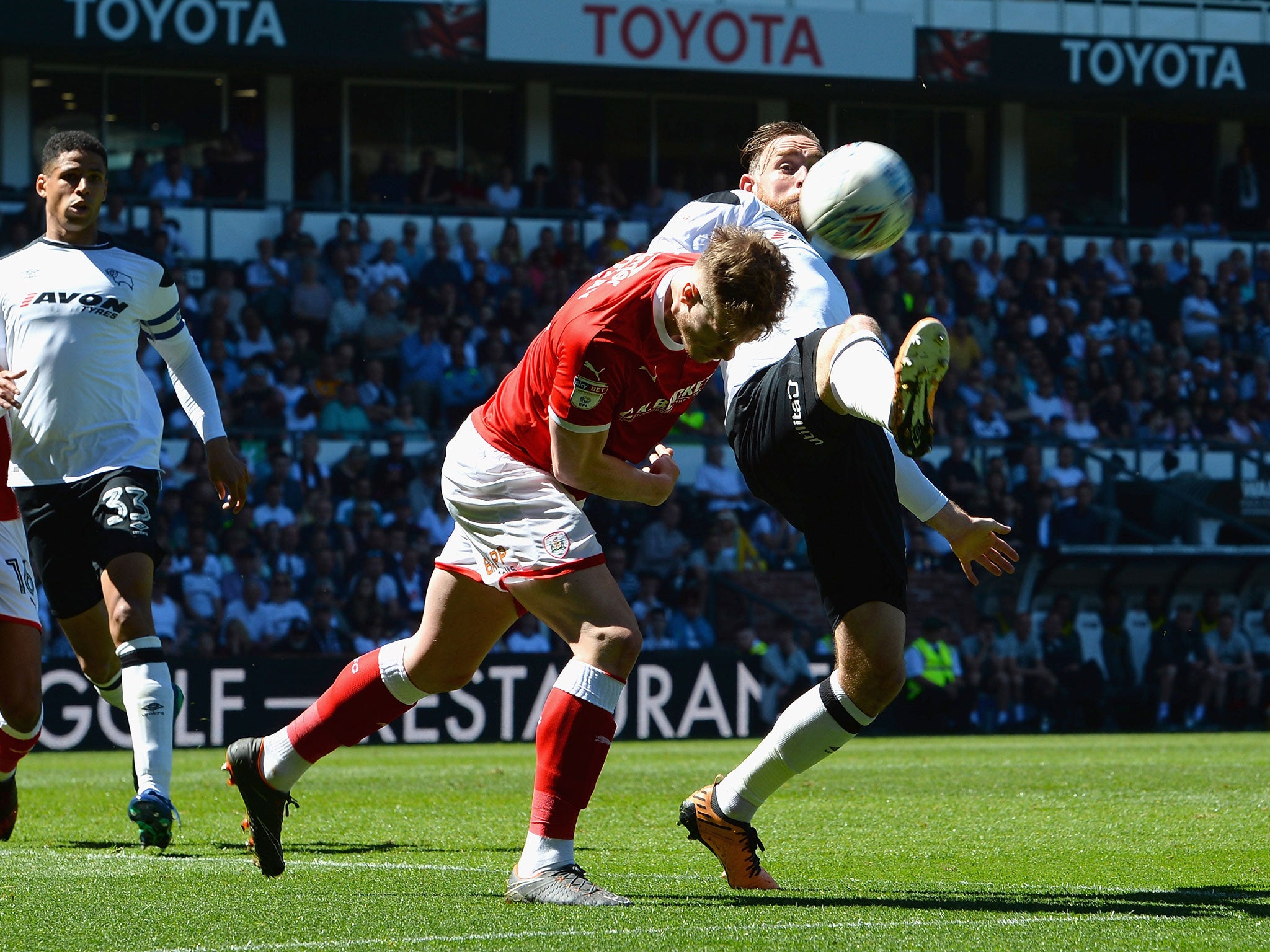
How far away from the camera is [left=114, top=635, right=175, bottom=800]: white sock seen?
5.86 m

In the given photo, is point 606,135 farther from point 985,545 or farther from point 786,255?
point 985,545

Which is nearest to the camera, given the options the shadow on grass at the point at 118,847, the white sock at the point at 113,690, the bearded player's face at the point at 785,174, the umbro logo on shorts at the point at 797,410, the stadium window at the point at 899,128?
the umbro logo on shorts at the point at 797,410

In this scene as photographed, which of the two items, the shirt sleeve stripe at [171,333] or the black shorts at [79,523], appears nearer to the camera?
the black shorts at [79,523]

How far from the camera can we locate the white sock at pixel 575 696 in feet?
15.2

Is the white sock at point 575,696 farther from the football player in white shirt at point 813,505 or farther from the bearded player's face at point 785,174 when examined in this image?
the bearded player's face at point 785,174

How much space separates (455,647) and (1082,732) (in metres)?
12.7

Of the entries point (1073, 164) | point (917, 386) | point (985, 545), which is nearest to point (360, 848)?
point (985, 545)

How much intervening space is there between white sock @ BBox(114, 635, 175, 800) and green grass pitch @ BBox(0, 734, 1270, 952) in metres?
0.30

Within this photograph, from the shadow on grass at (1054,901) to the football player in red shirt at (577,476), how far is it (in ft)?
1.65

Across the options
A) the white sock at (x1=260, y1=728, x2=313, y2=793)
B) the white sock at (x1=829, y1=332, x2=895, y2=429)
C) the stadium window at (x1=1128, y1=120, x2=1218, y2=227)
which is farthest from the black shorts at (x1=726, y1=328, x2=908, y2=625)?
the stadium window at (x1=1128, y1=120, x2=1218, y2=227)

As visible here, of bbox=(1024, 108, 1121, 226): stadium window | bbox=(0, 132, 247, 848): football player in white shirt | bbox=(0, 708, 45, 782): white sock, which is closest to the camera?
bbox=(0, 132, 247, 848): football player in white shirt

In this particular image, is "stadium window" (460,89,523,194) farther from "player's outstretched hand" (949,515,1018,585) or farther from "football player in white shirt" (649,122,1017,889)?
"player's outstretched hand" (949,515,1018,585)

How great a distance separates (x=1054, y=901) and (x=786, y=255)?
6.77 feet

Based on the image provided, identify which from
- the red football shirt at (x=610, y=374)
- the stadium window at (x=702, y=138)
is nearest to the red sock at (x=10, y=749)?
the red football shirt at (x=610, y=374)
